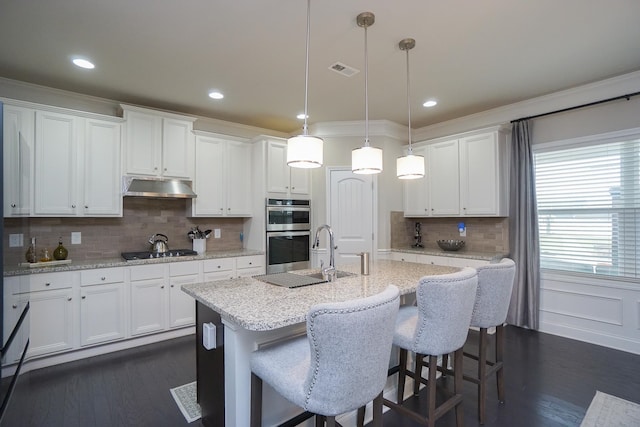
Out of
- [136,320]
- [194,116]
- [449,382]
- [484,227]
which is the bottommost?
[449,382]

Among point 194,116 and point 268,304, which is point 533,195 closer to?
point 268,304

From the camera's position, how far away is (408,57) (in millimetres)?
2814

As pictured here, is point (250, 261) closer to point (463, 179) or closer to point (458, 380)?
point (458, 380)

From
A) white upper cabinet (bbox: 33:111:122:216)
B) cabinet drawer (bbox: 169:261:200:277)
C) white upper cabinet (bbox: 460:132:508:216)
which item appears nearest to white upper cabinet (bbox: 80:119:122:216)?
white upper cabinet (bbox: 33:111:122:216)

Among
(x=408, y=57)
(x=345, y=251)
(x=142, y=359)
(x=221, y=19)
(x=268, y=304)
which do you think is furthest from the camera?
(x=345, y=251)

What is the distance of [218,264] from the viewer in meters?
3.92

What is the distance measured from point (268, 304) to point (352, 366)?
0.57 meters

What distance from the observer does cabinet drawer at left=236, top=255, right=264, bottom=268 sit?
4109mm

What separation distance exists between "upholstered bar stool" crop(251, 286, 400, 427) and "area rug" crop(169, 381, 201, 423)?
1.20m

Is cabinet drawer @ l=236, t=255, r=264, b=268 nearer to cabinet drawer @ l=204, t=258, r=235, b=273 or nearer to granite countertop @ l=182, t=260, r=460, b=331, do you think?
cabinet drawer @ l=204, t=258, r=235, b=273

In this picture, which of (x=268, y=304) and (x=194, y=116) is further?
(x=194, y=116)

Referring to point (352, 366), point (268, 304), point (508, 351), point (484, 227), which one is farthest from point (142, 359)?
point (484, 227)

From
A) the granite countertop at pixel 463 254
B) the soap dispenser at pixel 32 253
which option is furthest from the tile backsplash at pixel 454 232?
the soap dispenser at pixel 32 253

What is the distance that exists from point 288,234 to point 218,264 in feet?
3.54
